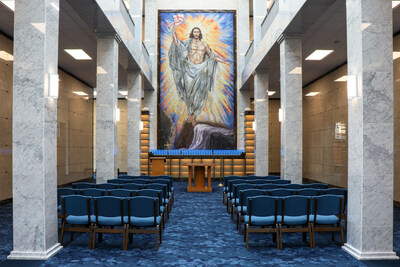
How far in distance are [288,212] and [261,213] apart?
1.63 feet

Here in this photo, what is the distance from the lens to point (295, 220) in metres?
6.50

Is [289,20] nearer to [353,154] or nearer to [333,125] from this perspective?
[353,154]

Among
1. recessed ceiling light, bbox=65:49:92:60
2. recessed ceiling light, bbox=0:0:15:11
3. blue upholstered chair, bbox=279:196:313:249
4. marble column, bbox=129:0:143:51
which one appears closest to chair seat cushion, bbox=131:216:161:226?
blue upholstered chair, bbox=279:196:313:249

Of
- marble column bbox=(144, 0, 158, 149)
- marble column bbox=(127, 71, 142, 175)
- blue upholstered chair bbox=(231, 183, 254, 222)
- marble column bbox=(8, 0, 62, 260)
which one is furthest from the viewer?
marble column bbox=(144, 0, 158, 149)

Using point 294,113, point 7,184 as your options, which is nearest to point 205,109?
point 294,113

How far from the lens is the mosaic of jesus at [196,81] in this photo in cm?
2091

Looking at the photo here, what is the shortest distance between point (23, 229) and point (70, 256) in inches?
35.1

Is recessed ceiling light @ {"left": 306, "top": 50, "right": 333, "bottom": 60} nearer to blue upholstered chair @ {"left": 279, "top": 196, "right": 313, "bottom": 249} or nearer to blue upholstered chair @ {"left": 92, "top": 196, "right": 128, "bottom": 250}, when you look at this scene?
blue upholstered chair @ {"left": 279, "top": 196, "right": 313, "bottom": 249}

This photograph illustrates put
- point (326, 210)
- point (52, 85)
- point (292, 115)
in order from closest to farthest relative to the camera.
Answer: point (52, 85) → point (326, 210) → point (292, 115)

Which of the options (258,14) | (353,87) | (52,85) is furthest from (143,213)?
(258,14)

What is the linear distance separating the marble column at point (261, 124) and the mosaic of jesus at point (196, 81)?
5.34 meters

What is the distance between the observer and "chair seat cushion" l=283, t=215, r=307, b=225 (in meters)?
6.46

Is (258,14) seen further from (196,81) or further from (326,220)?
(326,220)

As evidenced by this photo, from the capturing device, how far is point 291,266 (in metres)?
5.36
